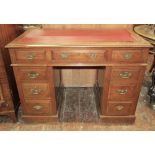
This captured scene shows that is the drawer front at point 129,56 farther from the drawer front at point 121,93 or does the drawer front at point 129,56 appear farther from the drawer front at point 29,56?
the drawer front at point 29,56

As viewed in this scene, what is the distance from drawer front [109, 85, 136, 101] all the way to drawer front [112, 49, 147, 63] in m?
0.27

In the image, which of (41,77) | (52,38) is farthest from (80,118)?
(52,38)

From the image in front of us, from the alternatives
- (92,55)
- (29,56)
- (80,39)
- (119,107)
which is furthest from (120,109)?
(29,56)

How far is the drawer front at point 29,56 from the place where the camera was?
1.37 metres

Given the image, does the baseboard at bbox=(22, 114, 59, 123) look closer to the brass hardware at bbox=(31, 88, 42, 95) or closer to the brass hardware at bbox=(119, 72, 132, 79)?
the brass hardware at bbox=(31, 88, 42, 95)

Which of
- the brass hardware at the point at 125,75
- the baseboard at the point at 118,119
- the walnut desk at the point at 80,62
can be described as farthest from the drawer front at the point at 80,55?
the baseboard at the point at 118,119

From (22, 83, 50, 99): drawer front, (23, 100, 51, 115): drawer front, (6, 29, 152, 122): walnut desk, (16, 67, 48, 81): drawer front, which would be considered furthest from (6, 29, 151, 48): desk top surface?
(23, 100, 51, 115): drawer front

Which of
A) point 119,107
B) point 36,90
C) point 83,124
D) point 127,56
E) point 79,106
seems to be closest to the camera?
point 127,56

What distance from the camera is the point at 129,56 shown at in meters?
1.38

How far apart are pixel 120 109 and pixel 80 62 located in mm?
680

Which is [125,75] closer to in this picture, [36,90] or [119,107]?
[119,107]

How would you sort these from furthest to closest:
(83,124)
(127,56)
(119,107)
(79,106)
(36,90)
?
(79,106) < (83,124) < (119,107) < (36,90) < (127,56)

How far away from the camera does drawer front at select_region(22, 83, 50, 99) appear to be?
5.05ft

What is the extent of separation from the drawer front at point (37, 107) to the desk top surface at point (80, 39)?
1.97ft
